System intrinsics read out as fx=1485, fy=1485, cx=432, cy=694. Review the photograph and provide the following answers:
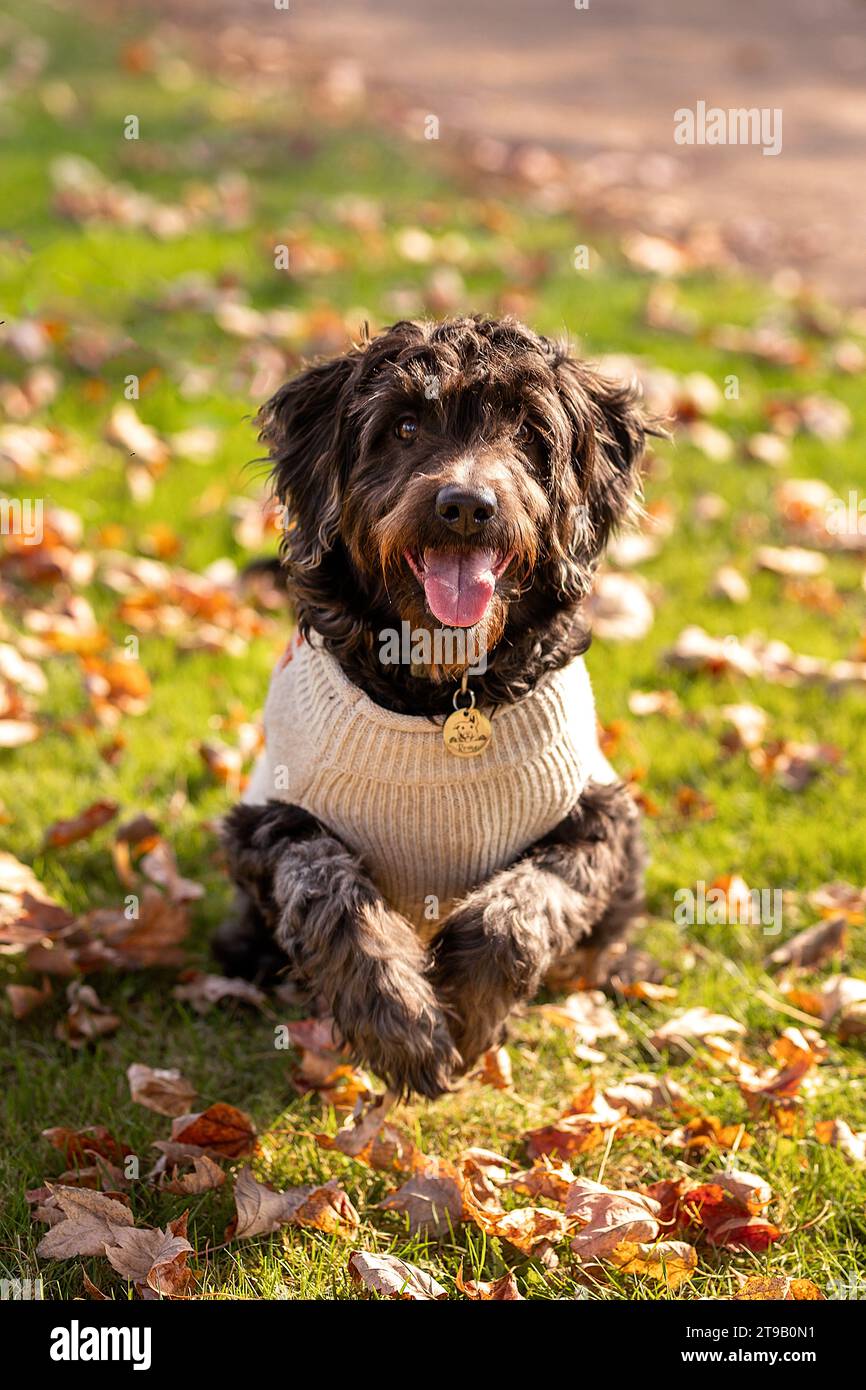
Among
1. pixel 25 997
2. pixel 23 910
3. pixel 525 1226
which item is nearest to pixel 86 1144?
pixel 25 997

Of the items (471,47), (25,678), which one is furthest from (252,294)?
(471,47)

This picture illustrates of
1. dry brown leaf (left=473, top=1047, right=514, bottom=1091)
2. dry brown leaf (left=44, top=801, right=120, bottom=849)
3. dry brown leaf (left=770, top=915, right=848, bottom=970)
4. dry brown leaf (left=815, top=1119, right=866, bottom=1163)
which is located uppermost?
dry brown leaf (left=44, top=801, right=120, bottom=849)

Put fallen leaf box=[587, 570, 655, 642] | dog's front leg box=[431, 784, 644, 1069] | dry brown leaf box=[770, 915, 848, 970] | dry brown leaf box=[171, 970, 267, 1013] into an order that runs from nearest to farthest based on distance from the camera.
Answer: dog's front leg box=[431, 784, 644, 1069]
dry brown leaf box=[171, 970, 267, 1013]
dry brown leaf box=[770, 915, 848, 970]
fallen leaf box=[587, 570, 655, 642]

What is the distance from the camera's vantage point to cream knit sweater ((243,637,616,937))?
3.29 meters

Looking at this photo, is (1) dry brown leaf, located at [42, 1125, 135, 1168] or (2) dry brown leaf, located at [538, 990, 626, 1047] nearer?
(1) dry brown leaf, located at [42, 1125, 135, 1168]

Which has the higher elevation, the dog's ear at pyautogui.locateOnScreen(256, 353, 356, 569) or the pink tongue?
the dog's ear at pyautogui.locateOnScreen(256, 353, 356, 569)

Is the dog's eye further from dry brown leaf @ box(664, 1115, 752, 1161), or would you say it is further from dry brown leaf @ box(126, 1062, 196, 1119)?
dry brown leaf @ box(664, 1115, 752, 1161)

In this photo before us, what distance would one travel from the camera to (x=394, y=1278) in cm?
285

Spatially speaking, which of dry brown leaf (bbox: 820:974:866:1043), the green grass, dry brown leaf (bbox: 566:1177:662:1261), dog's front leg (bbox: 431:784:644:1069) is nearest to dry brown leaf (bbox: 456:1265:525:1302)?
the green grass

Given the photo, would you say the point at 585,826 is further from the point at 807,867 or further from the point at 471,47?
the point at 471,47

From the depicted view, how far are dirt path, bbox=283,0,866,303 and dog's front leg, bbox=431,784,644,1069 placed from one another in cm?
669

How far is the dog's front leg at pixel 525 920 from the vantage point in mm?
3186

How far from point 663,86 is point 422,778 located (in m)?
13.1

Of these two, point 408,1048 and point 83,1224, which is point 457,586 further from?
point 83,1224
